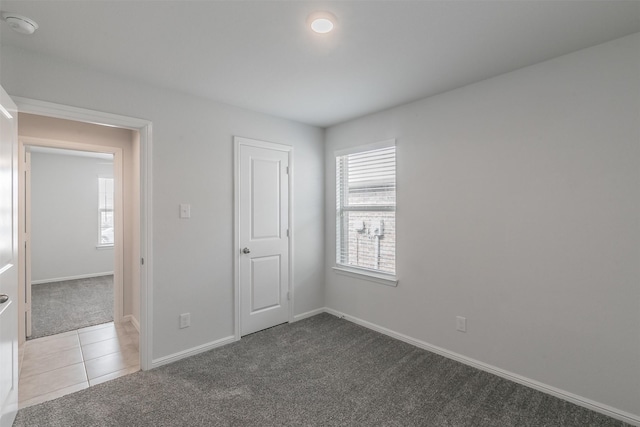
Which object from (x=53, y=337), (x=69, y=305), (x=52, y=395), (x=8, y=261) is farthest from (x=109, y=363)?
(x=69, y=305)

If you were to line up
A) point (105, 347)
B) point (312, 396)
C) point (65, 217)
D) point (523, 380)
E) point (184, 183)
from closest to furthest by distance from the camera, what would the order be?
point (312, 396)
point (523, 380)
point (184, 183)
point (105, 347)
point (65, 217)

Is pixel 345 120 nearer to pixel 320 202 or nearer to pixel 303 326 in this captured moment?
pixel 320 202

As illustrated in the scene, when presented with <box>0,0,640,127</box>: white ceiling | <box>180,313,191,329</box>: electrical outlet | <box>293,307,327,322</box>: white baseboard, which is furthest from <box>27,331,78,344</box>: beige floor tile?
<box>0,0,640,127</box>: white ceiling

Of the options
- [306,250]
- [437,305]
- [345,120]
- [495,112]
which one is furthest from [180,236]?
[495,112]

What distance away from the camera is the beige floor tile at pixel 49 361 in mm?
2588

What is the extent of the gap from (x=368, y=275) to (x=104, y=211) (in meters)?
5.87

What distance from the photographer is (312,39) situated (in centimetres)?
192

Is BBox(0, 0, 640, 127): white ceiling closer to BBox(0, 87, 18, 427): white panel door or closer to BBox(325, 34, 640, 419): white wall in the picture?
BBox(325, 34, 640, 419): white wall

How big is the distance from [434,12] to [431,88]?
3.61 feet

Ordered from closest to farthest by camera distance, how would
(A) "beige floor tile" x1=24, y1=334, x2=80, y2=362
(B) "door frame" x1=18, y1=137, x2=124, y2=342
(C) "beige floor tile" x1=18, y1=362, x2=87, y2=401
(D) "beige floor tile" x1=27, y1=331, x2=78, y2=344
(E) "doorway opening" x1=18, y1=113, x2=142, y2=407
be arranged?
(C) "beige floor tile" x1=18, y1=362, x2=87, y2=401 < (E) "doorway opening" x1=18, y1=113, x2=142, y2=407 < (A) "beige floor tile" x1=24, y1=334, x2=80, y2=362 < (B) "door frame" x1=18, y1=137, x2=124, y2=342 < (D) "beige floor tile" x1=27, y1=331, x2=78, y2=344

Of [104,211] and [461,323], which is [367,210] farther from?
[104,211]

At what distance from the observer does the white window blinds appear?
329 centimetres

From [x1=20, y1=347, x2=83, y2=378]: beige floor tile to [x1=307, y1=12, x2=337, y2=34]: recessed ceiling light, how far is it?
3391 mm

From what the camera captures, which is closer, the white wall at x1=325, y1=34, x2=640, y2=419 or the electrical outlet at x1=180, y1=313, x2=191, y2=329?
the white wall at x1=325, y1=34, x2=640, y2=419
